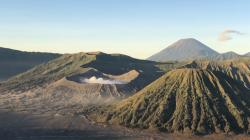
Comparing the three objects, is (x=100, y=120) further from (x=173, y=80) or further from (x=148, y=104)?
(x=173, y=80)

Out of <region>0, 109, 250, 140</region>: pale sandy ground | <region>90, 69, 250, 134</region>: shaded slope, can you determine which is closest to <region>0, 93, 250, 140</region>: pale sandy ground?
<region>0, 109, 250, 140</region>: pale sandy ground

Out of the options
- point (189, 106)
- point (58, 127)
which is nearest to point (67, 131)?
point (58, 127)

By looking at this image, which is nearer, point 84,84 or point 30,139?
point 30,139

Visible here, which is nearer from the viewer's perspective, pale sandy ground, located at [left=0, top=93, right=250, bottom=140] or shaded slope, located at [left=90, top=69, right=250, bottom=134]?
pale sandy ground, located at [left=0, top=93, right=250, bottom=140]

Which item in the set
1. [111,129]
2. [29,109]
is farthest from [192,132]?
[29,109]

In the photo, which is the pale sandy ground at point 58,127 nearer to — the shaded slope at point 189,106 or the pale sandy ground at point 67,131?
the pale sandy ground at point 67,131

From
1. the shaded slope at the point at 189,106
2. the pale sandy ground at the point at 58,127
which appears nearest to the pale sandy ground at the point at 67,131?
the pale sandy ground at the point at 58,127

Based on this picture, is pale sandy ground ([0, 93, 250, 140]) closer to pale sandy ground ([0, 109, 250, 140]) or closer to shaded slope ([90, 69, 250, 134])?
pale sandy ground ([0, 109, 250, 140])

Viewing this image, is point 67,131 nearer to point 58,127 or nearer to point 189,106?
point 58,127
